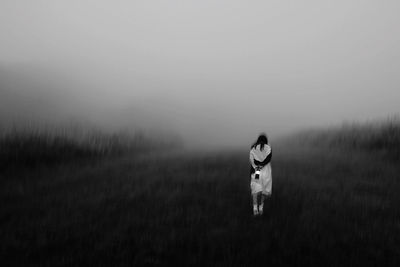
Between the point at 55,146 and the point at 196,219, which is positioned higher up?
the point at 55,146

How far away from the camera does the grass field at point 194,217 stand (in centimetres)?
573

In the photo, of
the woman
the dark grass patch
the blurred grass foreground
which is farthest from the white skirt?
the blurred grass foreground

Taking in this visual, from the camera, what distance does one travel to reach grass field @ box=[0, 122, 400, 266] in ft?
18.8

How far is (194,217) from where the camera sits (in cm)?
737

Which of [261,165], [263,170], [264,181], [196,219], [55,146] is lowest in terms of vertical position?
[196,219]

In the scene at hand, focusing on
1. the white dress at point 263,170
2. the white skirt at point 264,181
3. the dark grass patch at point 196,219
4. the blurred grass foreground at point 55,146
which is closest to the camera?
the dark grass patch at point 196,219

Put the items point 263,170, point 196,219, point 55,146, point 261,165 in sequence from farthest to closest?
point 55,146 → point 263,170 → point 261,165 → point 196,219

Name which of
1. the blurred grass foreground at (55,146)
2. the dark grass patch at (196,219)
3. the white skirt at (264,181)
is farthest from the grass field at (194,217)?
the blurred grass foreground at (55,146)

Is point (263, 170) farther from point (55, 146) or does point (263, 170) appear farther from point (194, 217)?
point (55, 146)

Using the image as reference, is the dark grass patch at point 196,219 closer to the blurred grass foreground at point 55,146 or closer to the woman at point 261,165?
the woman at point 261,165

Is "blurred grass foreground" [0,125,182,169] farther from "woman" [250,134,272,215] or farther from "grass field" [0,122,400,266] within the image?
"woman" [250,134,272,215]

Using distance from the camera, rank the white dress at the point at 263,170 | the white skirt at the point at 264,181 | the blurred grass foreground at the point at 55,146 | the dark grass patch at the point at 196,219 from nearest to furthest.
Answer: the dark grass patch at the point at 196,219, the white skirt at the point at 264,181, the white dress at the point at 263,170, the blurred grass foreground at the point at 55,146

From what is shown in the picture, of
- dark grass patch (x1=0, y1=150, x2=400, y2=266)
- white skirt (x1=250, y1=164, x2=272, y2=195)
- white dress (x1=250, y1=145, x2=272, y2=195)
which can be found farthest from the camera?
→ white dress (x1=250, y1=145, x2=272, y2=195)

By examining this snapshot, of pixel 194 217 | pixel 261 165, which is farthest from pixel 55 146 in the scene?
pixel 261 165
